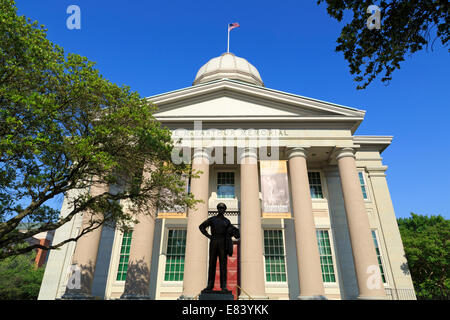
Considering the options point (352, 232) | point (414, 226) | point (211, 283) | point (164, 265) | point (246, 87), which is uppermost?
point (246, 87)

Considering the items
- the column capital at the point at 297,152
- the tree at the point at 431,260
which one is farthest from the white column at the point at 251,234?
the tree at the point at 431,260

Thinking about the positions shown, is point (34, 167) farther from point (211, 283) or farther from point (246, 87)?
point (246, 87)

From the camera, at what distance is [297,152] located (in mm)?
19266

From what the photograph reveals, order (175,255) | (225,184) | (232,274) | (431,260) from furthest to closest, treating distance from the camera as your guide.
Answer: (431,260), (225,184), (175,255), (232,274)

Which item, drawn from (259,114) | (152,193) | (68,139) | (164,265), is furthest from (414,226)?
(68,139)

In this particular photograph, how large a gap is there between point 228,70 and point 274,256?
22.3 metres

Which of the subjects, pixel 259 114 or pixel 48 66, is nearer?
pixel 48 66

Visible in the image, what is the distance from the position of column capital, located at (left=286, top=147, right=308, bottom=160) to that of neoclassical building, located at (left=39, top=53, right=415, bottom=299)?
0.07 m

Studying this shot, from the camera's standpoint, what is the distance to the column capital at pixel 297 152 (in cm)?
1923

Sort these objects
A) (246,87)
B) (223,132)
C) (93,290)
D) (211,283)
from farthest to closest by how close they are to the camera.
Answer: (246,87) < (223,132) < (93,290) < (211,283)

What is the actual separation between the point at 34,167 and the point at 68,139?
6.13 ft

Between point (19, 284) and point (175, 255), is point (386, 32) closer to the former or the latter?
point (175, 255)

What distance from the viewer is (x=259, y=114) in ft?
67.6

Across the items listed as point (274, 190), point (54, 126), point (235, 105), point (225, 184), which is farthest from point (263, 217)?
point (54, 126)
